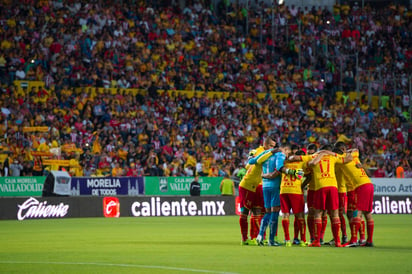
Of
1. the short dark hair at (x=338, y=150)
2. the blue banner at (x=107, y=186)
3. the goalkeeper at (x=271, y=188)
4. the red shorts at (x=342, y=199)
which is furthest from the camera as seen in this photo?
the blue banner at (x=107, y=186)

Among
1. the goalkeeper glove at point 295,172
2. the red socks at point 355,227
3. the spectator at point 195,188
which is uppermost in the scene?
the goalkeeper glove at point 295,172

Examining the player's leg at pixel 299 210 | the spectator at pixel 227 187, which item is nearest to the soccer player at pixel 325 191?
the player's leg at pixel 299 210

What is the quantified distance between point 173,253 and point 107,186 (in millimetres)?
19793

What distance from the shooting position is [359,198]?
18.3 metres

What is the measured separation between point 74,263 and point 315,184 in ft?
19.0

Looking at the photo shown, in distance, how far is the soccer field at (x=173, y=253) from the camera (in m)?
13.2

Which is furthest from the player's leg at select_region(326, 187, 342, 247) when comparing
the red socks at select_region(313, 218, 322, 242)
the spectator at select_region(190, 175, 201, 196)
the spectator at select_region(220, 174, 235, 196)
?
the spectator at select_region(190, 175, 201, 196)

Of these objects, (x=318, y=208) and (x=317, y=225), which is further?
(x=317, y=225)

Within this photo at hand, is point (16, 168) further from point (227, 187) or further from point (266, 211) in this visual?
point (266, 211)

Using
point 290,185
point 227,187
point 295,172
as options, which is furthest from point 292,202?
point 227,187

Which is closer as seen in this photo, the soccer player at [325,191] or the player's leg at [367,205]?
the soccer player at [325,191]

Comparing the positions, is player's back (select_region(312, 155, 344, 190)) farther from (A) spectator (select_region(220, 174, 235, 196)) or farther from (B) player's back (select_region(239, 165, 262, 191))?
(A) spectator (select_region(220, 174, 235, 196))

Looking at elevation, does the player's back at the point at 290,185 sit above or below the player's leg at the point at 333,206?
above

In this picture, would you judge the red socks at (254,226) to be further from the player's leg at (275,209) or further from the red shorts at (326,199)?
the red shorts at (326,199)
